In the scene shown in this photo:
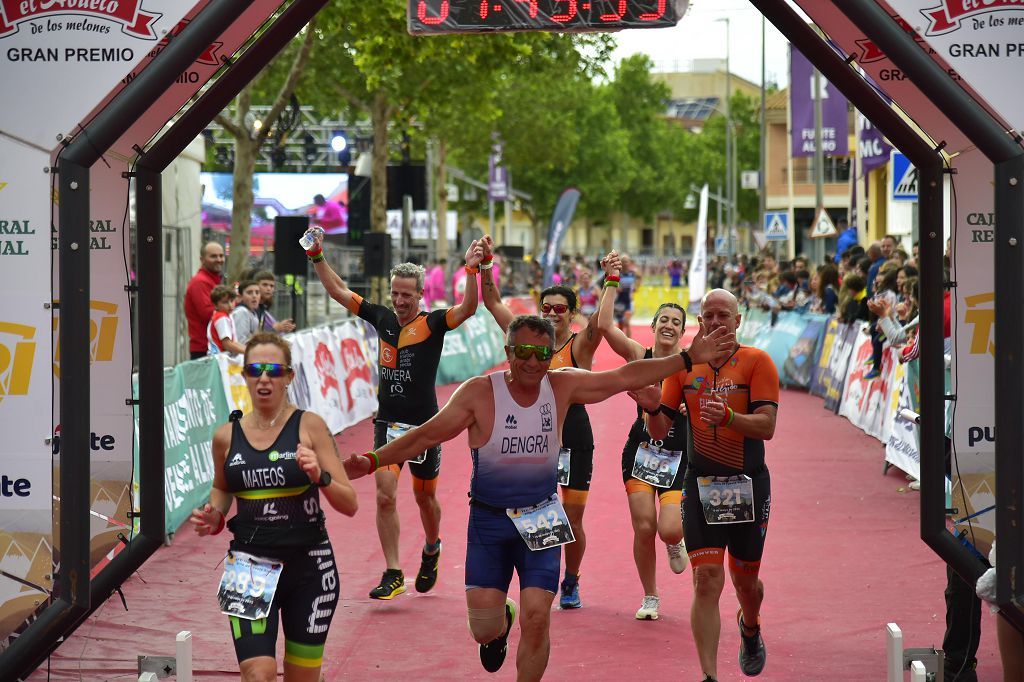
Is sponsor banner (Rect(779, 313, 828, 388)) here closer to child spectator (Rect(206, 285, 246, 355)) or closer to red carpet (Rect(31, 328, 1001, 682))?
red carpet (Rect(31, 328, 1001, 682))

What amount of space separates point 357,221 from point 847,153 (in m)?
11.9

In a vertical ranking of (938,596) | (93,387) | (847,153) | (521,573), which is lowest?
(938,596)

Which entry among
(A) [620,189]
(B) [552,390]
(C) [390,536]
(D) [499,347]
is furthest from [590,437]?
(A) [620,189]

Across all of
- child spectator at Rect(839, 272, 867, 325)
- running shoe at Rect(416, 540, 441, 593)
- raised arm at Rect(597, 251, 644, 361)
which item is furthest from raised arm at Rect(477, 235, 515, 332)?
child spectator at Rect(839, 272, 867, 325)

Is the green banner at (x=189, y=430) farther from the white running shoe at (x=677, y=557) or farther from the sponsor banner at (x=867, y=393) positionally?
the sponsor banner at (x=867, y=393)

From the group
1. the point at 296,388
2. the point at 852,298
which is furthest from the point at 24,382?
the point at 852,298

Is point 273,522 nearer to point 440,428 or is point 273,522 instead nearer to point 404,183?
point 440,428

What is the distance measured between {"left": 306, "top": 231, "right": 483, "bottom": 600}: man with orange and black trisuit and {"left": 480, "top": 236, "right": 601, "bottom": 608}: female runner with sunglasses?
563mm

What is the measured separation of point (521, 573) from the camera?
22.0 feet

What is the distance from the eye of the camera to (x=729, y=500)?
7230 millimetres

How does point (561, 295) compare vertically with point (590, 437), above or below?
above

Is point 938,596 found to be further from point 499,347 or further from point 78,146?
point 499,347

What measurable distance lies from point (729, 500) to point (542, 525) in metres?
1.15

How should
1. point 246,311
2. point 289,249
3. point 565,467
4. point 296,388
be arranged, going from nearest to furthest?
point 565,467
point 246,311
point 296,388
point 289,249
